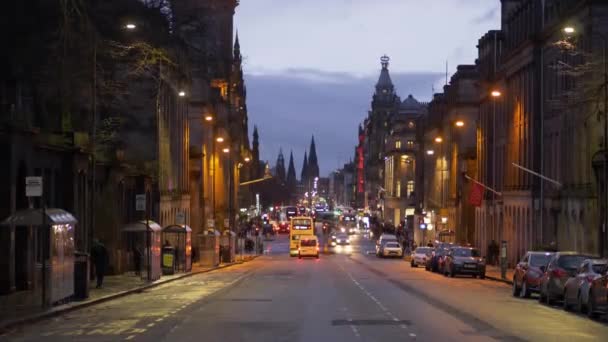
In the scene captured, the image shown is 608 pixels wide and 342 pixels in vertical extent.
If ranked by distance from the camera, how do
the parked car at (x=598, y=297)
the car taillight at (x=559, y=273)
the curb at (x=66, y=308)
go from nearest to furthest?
the curb at (x=66, y=308) → the parked car at (x=598, y=297) → the car taillight at (x=559, y=273)

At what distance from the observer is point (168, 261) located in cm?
5778

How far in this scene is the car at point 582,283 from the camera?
1222 inches

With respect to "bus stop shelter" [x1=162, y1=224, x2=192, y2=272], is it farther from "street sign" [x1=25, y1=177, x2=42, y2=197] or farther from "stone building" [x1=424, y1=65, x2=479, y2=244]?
"stone building" [x1=424, y1=65, x2=479, y2=244]

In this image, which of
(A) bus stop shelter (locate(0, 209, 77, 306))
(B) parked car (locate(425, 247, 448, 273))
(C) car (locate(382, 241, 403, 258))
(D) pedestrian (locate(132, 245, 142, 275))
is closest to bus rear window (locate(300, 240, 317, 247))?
(C) car (locate(382, 241, 403, 258))

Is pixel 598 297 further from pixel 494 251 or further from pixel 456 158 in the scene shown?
pixel 456 158

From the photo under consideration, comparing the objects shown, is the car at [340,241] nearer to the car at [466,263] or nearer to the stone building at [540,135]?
the stone building at [540,135]

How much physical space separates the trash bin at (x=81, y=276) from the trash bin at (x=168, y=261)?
68.6 ft

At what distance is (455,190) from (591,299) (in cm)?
7737

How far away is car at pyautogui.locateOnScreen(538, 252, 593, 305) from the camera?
35875mm

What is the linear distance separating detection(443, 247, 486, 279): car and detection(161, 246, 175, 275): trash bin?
46.4 ft

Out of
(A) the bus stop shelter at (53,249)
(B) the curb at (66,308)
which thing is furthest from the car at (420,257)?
(A) the bus stop shelter at (53,249)

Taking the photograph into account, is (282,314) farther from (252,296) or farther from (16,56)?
(16,56)

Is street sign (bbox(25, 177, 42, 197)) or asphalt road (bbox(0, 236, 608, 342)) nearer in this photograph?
asphalt road (bbox(0, 236, 608, 342))

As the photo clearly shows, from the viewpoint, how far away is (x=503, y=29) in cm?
8956
